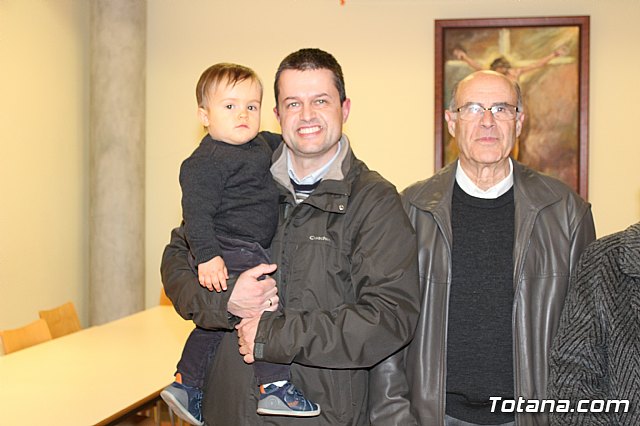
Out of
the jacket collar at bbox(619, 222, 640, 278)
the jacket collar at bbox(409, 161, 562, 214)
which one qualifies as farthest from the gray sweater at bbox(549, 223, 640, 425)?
the jacket collar at bbox(409, 161, 562, 214)

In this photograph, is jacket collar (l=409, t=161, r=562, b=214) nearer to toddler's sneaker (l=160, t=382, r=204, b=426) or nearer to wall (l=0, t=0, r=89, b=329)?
toddler's sneaker (l=160, t=382, r=204, b=426)

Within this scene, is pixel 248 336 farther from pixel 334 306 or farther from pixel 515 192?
pixel 515 192

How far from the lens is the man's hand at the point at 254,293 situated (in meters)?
2.48

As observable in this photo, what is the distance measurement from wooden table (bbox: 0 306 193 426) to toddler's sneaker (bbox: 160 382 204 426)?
966 mm

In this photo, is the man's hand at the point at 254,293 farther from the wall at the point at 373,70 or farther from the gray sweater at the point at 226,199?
the wall at the point at 373,70

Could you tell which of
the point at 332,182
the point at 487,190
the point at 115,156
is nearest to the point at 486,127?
the point at 487,190

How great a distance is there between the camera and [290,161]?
2725mm

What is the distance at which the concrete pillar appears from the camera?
7020 mm

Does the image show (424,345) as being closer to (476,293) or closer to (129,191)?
(476,293)

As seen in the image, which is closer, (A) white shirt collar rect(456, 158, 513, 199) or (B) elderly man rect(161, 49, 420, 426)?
(B) elderly man rect(161, 49, 420, 426)

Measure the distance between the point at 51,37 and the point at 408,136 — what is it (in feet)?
10.1

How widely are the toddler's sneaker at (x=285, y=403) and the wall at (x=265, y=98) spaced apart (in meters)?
4.36

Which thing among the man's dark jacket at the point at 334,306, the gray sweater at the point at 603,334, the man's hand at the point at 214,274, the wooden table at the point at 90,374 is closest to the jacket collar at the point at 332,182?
the man's dark jacket at the point at 334,306

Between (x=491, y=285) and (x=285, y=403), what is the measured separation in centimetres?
80
